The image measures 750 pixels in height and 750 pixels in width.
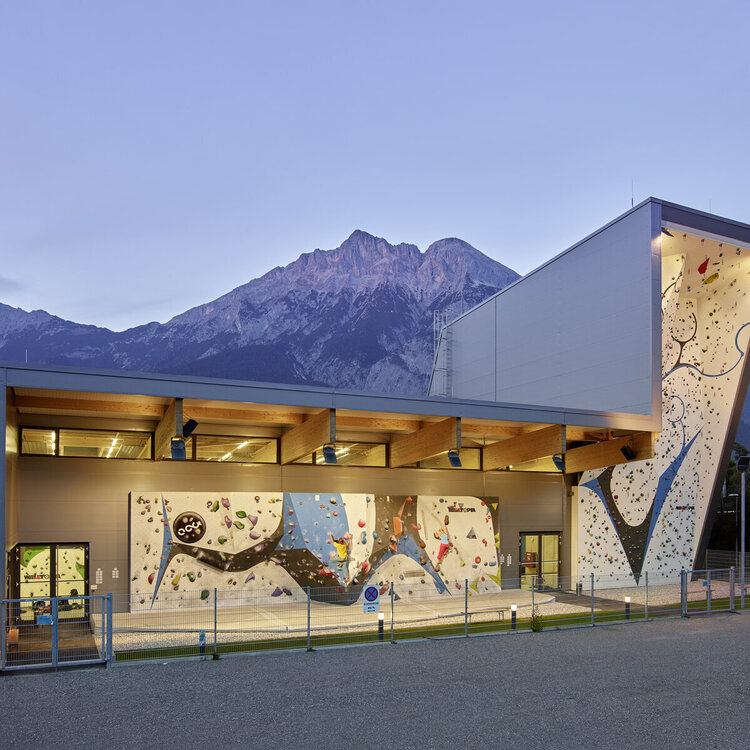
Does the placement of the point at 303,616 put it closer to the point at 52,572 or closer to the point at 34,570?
the point at 52,572

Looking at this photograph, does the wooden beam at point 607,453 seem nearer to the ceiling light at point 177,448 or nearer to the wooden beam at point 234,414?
the wooden beam at point 234,414

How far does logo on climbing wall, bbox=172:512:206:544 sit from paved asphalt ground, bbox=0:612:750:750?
6.02 m

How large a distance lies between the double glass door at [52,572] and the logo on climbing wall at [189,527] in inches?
81.8

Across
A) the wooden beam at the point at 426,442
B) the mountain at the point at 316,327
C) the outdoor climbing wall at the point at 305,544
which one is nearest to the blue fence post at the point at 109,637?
the outdoor climbing wall at the point at 305,544

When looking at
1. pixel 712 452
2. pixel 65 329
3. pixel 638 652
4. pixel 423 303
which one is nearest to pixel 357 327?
A: pixel 423 303

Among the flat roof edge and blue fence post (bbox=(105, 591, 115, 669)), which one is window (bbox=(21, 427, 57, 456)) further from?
blue fence post (bbox=(105, 591, 115, 669))

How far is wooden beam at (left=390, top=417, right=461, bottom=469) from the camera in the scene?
55.1 ft

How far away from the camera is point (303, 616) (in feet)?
52.6

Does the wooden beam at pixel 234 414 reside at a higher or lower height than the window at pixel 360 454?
higher

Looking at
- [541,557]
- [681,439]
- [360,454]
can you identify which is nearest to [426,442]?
[360,454]

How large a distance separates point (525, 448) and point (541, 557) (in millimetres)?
5144

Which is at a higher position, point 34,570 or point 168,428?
point 168,428

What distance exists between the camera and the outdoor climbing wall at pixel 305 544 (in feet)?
56.2

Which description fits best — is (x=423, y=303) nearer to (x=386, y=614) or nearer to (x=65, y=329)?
(x=65, y=329)
